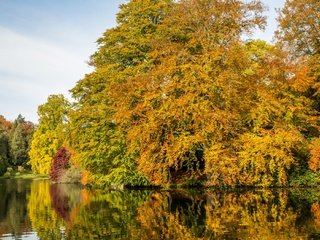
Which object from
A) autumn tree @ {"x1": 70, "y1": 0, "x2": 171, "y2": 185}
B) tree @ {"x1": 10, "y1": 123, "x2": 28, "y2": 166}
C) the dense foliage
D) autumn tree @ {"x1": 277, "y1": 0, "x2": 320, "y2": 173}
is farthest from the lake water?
tree @ {"x1": 10, "y1": 123, "x2": 28, "y2": 166}

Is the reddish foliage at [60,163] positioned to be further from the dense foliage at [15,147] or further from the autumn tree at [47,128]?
the dense foliage at [15,147]

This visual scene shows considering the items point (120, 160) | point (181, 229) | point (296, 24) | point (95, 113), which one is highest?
point (296, 24)

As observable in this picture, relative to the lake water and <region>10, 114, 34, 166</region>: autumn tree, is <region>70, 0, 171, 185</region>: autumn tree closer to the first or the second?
the lake water

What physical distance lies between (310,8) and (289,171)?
12.7m

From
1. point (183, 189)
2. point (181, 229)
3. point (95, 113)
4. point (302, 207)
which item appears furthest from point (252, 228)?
point (95, 113)

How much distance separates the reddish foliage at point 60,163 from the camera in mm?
55438

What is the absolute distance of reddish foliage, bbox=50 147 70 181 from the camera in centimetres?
5544

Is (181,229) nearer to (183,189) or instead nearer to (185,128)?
(185,128)

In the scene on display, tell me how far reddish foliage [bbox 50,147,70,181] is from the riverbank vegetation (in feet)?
63.4

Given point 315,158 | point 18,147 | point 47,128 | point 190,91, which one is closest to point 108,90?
point 190,91

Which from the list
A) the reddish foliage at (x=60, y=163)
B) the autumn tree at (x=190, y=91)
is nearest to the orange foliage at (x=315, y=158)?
the autumn tree at (x=190, y=91)

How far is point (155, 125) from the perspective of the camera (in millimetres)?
28594

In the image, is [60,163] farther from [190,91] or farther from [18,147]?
[18,147]

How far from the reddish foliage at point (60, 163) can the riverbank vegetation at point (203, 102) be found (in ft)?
63.4
